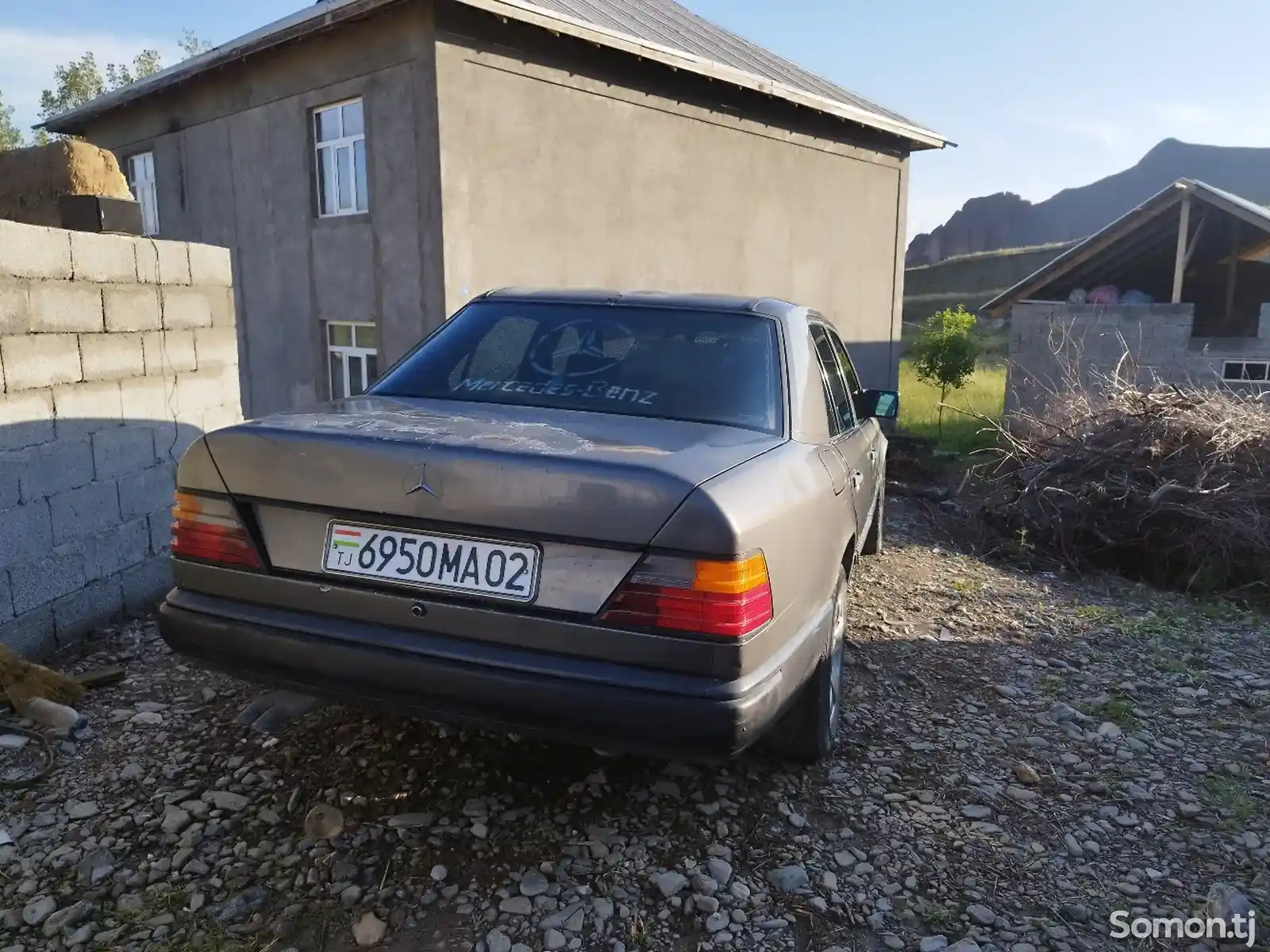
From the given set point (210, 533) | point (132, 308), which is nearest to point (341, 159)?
point (132, 308)

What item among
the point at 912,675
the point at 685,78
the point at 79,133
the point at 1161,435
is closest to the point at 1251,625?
the point at 1161,435

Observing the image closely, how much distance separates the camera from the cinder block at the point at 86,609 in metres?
3.85

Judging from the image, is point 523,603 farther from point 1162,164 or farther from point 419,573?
point 1162,164

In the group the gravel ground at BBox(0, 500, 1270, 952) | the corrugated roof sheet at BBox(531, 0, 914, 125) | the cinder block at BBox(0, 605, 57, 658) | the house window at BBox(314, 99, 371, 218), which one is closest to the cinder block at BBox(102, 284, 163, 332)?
the cinder block at BBox(0, 605, 57, 658)

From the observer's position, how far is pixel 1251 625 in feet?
16.9

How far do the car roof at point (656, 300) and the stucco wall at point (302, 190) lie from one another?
6.38 meters

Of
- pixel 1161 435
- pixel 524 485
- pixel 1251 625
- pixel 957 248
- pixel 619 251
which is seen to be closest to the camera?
pixel 524 485

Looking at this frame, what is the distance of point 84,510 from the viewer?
3977 mm

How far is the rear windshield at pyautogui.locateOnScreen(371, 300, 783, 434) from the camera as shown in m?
2.90

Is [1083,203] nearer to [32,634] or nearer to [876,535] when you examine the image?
[876,535]

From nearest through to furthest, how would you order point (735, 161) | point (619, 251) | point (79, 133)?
point (619, 251) < point (735, 161) < point (79, 133)

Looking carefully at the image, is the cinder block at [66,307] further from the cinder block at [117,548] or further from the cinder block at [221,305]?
the cinder block at [117,548]

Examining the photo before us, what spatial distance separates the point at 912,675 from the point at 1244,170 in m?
97.3

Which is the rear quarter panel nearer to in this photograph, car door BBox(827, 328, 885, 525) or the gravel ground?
the gravel ground
